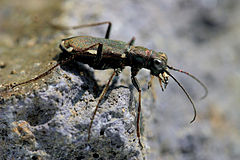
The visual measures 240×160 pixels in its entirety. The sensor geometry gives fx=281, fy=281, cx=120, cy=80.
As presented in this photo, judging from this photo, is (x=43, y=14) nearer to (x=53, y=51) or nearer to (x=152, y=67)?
(x=53, y=51)

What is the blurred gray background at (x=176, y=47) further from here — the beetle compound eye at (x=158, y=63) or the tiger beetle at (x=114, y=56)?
the beetle compound eye at (x=158, y=63)

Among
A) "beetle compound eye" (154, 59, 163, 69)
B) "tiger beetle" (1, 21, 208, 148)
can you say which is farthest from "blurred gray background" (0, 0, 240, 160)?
"beetle compound eye" (154, 59, 163, 69)

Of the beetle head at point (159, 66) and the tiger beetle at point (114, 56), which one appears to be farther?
the beetle head at point (159, 66)

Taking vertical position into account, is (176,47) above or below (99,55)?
above

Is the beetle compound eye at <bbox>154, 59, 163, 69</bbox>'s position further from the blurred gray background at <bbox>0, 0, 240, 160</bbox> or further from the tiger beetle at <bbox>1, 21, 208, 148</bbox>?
the blurred gray background at <bbox>0, 0, 240, 160</bbox>

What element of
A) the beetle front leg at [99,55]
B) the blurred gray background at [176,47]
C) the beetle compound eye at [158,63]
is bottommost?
the beetle front leg at [99,55]

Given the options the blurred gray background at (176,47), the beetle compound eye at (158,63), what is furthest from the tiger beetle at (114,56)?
the blurred gray background at (176,47)

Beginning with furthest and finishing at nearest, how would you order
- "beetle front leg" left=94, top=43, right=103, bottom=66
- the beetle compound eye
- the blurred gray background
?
the blurred gray background, the beetle compound eye, "beetle front leg" left=94, top=43, right=103, bottom=66

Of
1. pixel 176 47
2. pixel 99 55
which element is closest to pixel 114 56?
pixel 99 55

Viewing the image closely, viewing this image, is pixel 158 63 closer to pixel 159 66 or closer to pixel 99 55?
pixel 159 66

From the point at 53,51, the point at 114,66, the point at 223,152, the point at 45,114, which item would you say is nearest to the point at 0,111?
the point at 45,114
